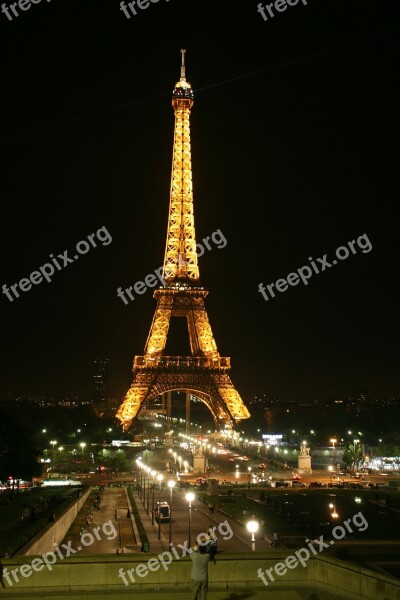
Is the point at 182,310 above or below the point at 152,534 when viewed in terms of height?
above

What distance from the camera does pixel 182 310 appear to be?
319 ft

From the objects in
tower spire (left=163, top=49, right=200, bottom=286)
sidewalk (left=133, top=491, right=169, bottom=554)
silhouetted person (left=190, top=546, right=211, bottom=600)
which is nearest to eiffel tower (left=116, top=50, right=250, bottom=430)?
tower spire (left=163, top=49, right=200, bottom=286)

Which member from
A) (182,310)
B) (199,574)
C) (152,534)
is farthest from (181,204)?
A: (199,574)

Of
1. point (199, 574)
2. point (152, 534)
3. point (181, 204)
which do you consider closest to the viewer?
point (199, 574)

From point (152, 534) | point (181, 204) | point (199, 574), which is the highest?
point (181, 204)

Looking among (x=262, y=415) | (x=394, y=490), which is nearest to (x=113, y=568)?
(x=394, y=490)

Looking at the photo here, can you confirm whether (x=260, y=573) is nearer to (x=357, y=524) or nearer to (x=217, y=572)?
(x=217, y=572)

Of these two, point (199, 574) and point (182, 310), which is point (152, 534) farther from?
point (182, 310)

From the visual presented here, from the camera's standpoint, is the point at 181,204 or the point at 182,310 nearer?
the point at 181,204

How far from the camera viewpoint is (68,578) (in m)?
16.2

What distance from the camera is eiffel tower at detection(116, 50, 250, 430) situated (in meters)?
94.9

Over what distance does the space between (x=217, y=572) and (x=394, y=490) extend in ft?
143

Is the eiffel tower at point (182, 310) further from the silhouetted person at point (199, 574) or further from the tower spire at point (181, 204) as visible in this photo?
the silhouetted person at point (199, 574)

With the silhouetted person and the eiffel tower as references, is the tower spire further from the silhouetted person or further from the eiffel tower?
the silhouetted person
